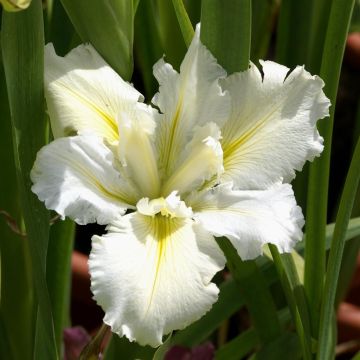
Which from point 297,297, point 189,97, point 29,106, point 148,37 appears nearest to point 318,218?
point 297,297

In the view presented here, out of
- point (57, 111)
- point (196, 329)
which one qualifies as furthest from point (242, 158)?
point (196, 329)

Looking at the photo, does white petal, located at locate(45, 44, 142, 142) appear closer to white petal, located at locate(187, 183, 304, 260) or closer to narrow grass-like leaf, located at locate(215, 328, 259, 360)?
white petal, located at locate(187, 183, 304, 260)

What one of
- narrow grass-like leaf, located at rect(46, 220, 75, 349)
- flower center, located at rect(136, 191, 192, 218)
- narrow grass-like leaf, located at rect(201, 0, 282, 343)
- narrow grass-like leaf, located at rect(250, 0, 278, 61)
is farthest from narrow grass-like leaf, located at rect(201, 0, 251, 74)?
narrow grass-like leaf, located at rect(250, 0, 278, 61)

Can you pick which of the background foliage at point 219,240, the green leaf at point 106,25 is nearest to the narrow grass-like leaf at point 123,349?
the background foliage at point 219,240

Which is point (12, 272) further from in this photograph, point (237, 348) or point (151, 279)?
point (151, 279)

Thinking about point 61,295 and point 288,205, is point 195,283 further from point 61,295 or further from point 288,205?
point 61,295

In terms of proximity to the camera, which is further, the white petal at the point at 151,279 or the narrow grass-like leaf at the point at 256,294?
the narrow grass-like leaf at the point at 256,294

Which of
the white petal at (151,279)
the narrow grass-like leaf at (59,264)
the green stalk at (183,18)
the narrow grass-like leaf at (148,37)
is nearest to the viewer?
the white petal at (151,279)

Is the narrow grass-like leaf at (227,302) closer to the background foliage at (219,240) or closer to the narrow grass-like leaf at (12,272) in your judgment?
the background foliage at (219,240)
